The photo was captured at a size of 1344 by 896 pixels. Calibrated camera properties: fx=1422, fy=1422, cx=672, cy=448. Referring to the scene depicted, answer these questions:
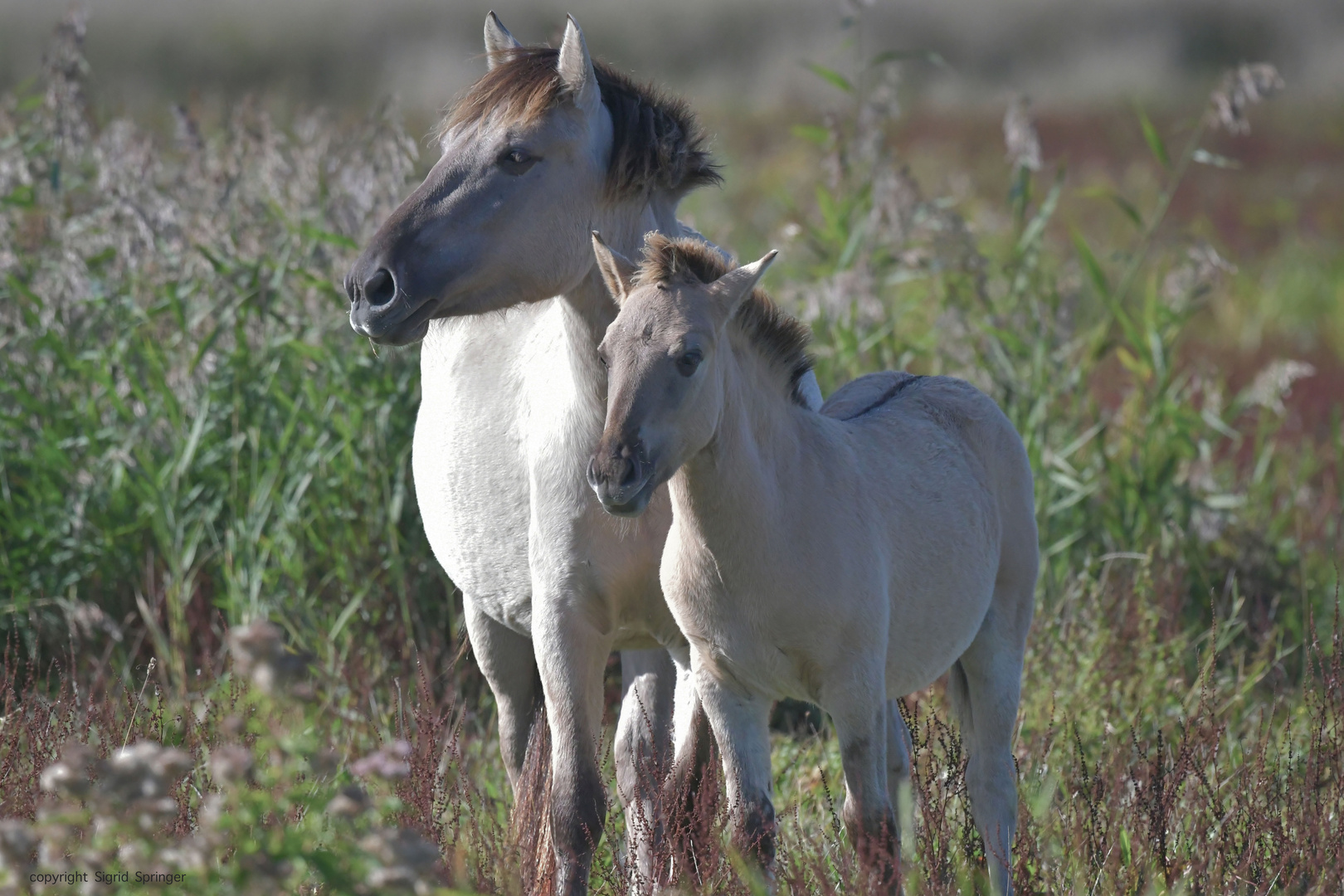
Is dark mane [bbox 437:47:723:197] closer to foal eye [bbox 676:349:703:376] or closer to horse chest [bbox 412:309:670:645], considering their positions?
horse chest [bbox 412:309:670:645]

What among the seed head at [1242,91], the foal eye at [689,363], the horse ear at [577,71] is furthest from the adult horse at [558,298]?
the seed head at [1242,91]

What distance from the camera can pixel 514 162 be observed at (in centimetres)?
331

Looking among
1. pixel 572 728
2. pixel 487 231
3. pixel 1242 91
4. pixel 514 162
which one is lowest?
pixel 572 728

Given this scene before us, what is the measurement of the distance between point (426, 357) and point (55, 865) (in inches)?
103

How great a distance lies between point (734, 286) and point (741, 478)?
1.29 ft

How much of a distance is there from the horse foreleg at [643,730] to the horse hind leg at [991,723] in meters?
0.78

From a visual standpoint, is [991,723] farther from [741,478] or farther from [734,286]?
[734,286]

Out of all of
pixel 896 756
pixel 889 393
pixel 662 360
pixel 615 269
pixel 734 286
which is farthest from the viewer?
pixel 889 393

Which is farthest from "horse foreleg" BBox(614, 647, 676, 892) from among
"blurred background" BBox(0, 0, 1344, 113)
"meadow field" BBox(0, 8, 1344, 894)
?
"blurred background" BBox(0, 0, 1344, 113)

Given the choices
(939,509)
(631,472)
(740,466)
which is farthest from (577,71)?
(939,509)

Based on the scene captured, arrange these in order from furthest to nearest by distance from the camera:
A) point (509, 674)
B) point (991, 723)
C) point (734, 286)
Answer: point (509, 674) → point (991, 723) → point (734, 286)

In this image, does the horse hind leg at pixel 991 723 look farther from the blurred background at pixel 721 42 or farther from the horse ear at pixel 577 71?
the blurred background at pixel 721 42

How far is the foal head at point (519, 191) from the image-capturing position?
10.3 ft

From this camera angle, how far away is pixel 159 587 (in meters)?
5.39
